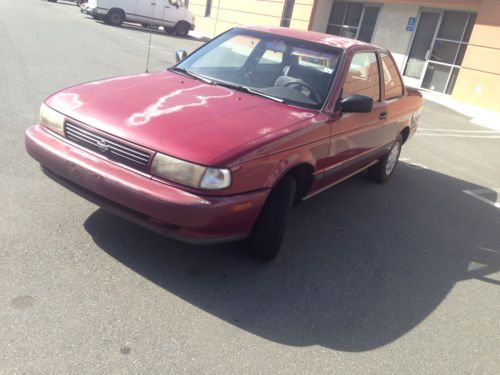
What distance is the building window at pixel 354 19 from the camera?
19.5m

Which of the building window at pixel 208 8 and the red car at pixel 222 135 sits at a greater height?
the building window at pixel 208 8

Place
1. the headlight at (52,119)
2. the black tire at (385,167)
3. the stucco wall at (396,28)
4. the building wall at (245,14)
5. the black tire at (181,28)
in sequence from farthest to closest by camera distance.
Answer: the black tire at (181,28), the building wall at (245,14), the stucco wall at (396,28), the black tire at (385,167), the headlight at (52,119)

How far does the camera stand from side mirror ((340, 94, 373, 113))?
13.3ft

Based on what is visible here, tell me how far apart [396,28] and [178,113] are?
17102 mm

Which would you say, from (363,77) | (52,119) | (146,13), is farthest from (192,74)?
(146,13)

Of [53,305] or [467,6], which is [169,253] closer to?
[53,305]

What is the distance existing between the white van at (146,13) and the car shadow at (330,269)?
811 inches

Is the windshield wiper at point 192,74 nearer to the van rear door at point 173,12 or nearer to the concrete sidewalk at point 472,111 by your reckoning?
the concrete sidewalk at point 472,111

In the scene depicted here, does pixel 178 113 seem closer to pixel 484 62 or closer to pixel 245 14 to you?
pixel 484 62

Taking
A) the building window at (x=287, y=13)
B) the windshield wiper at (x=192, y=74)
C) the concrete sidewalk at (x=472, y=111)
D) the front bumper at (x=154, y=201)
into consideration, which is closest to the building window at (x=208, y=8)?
the building window at (x=287, y=13)

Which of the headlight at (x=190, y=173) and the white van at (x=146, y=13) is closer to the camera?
the headlight at (x=190, y=173)

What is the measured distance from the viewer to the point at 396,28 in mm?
18375

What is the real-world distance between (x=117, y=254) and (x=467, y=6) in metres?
16.0

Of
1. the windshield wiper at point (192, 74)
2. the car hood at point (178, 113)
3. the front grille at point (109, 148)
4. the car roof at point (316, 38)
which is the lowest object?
the front grille at point (109, 148)
